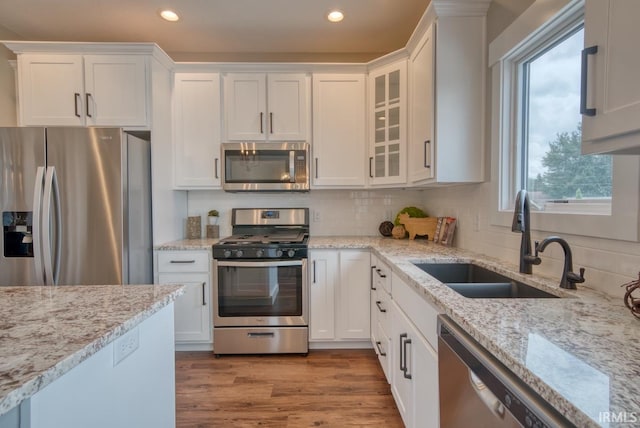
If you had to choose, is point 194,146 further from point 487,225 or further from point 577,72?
point 577,72

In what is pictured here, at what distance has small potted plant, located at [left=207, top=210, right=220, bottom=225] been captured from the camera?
10.2 feet

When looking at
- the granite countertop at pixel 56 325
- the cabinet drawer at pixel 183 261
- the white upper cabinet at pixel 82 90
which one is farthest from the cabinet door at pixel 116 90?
the granite countertop at pixel 56 325

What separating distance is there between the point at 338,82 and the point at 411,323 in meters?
2.20

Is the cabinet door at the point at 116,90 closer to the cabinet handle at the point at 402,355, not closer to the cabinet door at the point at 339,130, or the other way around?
the cabinet door at the point at 339,130

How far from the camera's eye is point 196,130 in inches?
113

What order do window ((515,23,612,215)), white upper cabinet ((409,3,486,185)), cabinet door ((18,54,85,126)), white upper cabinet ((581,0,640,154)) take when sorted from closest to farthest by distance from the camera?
1. white upper cabinet ((581,0,640,154))
2. window ((515,23,612,215))
3. white upper cabinet ((409,3,486,185))
4. cabinet door ((18,54,85,126))

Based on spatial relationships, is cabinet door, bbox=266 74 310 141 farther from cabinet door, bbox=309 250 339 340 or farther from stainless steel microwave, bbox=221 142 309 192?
cabinet door, bbox=309 250 339 340

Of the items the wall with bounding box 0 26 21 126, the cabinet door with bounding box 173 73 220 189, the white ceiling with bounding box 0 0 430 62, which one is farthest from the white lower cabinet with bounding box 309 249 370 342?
the wall with bounding box 0 26 21 126

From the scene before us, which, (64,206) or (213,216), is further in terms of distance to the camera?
(213,216)

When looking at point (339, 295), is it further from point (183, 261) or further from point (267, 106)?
point (267, 106)

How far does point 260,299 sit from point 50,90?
2.38 metres

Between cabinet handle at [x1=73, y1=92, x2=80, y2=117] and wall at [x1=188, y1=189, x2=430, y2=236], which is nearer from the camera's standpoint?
cabinet handle at [x1=73, y1=92, x2=80, y2=117]

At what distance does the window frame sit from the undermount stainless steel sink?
29 cm

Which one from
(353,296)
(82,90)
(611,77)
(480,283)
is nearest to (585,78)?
(611,77)
